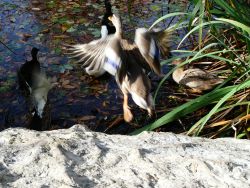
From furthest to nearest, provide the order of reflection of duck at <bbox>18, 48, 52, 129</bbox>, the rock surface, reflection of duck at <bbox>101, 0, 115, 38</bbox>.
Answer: reflection of duck at <bbox>101, 0, 115, 38</bbox>
reflection of duck at <bbox>18, 48, 52, 129</bbox>
the rock surface

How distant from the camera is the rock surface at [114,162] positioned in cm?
161

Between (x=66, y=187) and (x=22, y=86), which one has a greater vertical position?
(x=66, y=187)

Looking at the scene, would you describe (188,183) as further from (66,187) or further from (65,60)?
(65,60)

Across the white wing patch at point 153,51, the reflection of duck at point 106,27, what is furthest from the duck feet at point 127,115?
the reflection of duck at point 106,27

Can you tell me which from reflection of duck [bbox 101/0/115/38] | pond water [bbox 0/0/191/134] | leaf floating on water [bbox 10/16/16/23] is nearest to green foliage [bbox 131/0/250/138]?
pond water [bbox 0/0/191/134]

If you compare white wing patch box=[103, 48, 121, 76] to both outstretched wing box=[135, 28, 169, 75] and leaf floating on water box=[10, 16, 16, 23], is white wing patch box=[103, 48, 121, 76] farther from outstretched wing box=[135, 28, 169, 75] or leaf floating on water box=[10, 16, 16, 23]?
leaf floating on water box=[10, 16, 16, 23]

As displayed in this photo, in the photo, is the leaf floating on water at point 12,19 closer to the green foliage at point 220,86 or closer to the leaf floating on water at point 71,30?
the leaf floating on water at point 71,30

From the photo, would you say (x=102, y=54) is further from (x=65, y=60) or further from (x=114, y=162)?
(x=114, y=162)

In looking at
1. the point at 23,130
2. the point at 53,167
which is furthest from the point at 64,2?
the point at 53,167

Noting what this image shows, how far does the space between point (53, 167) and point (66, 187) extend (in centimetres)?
17

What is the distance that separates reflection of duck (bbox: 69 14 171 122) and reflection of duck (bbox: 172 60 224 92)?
576mm

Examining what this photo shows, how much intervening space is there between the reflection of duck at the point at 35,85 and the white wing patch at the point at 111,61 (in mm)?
782

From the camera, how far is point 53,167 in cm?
165

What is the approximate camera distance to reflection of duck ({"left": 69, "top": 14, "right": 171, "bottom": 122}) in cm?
384
